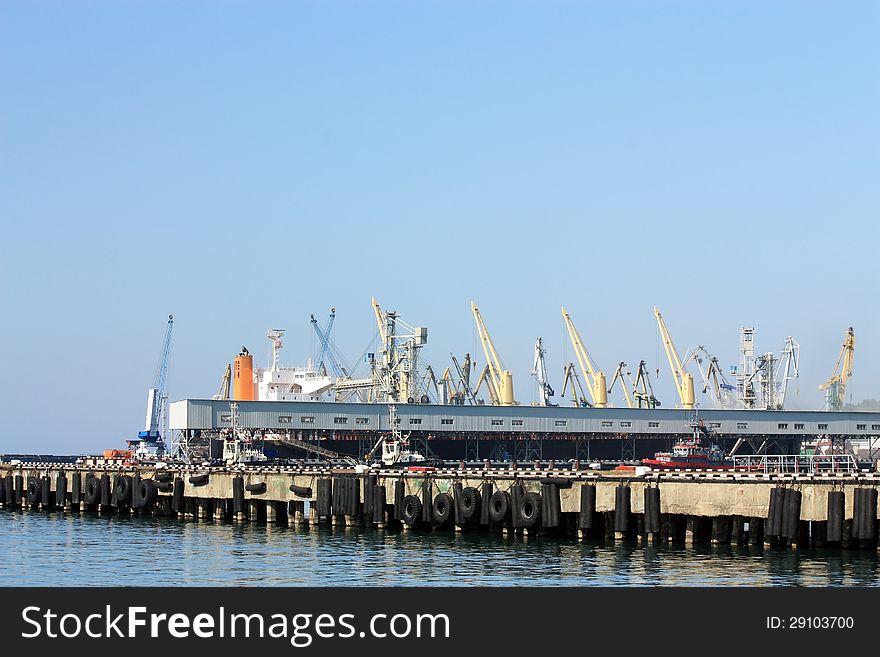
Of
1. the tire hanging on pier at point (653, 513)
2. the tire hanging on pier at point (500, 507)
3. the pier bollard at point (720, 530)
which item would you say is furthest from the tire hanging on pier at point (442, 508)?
the pier bollard at point (720, 530)

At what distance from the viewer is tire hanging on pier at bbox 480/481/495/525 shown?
71.1m

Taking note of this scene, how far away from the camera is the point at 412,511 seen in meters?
73.1

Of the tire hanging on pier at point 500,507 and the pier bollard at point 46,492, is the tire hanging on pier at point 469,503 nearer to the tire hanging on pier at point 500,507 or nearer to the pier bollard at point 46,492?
the tire hanging on pier at point 500,507

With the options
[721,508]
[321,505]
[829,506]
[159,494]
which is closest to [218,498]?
[159,494]

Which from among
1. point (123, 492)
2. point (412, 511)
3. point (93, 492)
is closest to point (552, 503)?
point (412, 511)

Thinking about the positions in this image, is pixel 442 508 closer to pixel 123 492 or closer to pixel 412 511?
pixel 412 511

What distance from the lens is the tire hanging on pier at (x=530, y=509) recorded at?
68.7 meters

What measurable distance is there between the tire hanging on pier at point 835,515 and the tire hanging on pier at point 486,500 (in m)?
18.1

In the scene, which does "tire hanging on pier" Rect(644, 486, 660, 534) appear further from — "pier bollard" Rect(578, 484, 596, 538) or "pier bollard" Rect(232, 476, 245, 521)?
"pier bollard" Rect(232, 476, 245, 521)

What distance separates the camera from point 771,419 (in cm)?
18112

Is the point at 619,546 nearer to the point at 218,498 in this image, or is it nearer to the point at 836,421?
the point at 218,498

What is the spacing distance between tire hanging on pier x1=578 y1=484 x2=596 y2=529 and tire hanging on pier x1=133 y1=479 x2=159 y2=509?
34.5 metres
